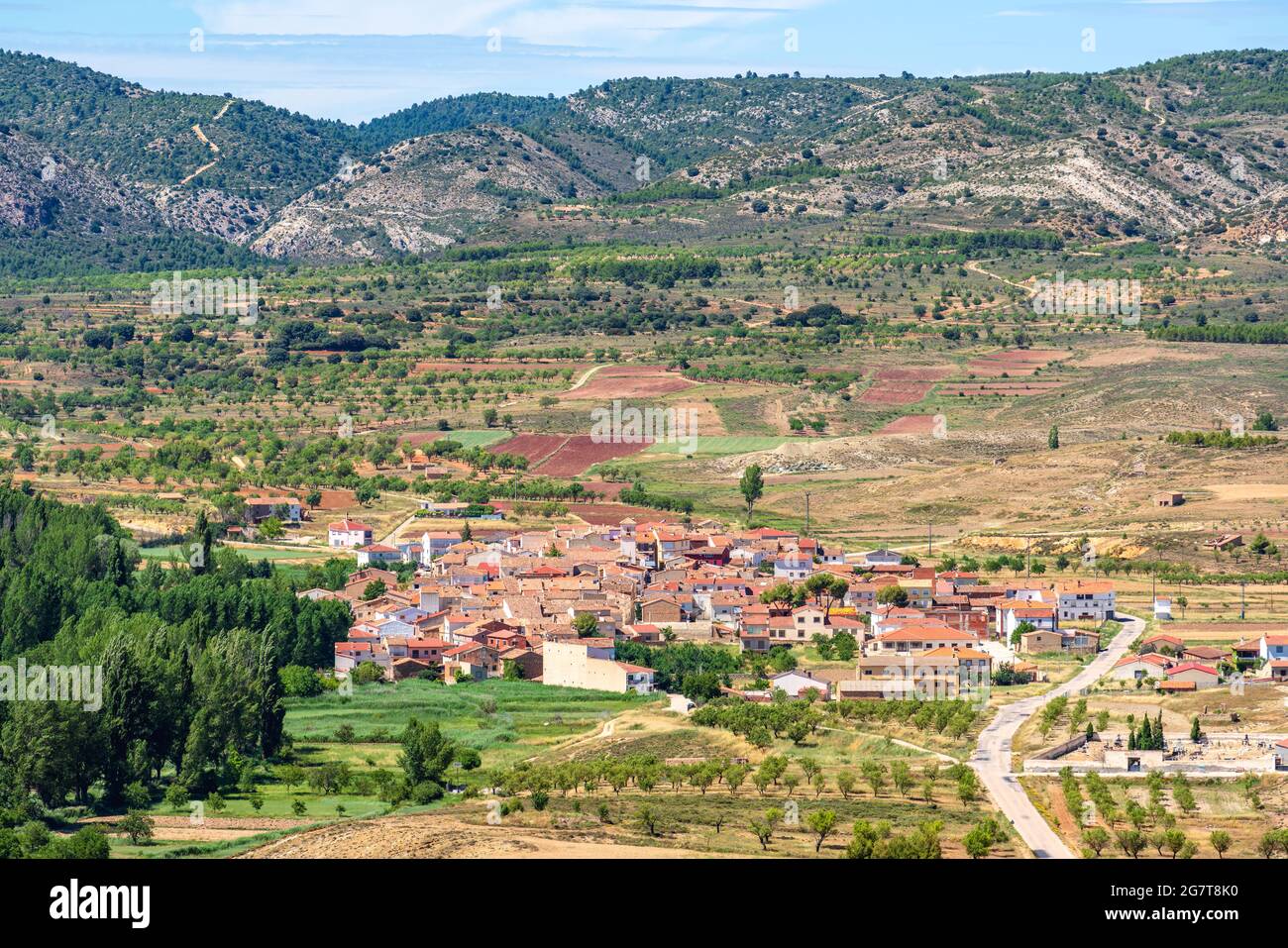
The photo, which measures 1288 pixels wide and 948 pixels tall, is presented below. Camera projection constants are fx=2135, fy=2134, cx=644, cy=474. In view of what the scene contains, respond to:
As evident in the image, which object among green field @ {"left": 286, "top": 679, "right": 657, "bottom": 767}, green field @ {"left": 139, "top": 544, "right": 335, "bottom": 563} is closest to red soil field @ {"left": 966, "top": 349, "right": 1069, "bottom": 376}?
green field @ {"left": 139, "top": 544, "right": 335, "bottom": 563}

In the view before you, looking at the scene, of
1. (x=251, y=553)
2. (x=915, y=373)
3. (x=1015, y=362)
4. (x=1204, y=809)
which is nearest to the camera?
(x=1204, y=809)

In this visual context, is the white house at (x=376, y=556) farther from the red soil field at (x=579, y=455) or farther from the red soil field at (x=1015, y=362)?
the red soil field at (x=1015, y=362)

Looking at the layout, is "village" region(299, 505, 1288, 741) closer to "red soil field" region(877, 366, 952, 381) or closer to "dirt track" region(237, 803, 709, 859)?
"dirt track" region(237, 803, 709, 859)

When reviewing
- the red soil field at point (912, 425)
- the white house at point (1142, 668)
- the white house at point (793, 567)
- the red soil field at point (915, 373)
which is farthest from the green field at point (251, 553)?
the red soil field at point (915, 373)

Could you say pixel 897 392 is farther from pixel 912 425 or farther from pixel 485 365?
pixel 485 365

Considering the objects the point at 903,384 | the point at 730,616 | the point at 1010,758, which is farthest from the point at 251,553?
A: the point at 903,384

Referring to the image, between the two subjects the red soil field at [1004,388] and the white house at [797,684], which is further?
the red soil field at [1004,388]
